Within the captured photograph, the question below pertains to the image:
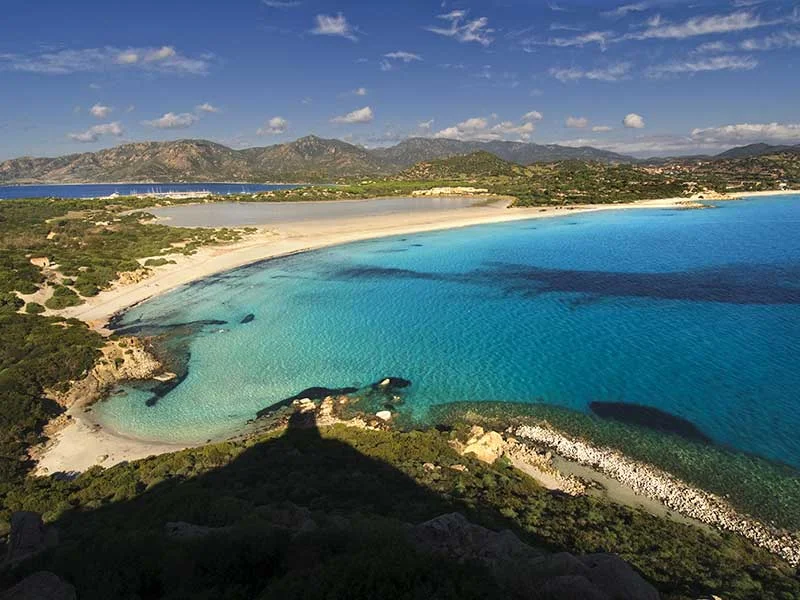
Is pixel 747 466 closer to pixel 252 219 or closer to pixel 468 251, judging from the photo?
pixel 468 251

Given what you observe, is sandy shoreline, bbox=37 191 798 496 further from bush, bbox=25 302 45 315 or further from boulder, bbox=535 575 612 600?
boulder, bbox=535 575 612 600

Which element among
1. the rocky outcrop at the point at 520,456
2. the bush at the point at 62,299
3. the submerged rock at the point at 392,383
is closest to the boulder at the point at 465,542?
the rocky outcrop at the point at 520,456

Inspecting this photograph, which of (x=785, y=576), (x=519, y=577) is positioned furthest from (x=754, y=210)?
(x=519, y=577)

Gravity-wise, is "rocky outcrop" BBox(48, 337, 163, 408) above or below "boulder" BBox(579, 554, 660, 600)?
below

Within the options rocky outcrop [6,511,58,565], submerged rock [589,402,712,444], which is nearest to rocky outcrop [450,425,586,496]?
submerged rock [589,402,712,444]

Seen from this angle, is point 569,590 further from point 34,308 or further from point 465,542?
point 34,308
